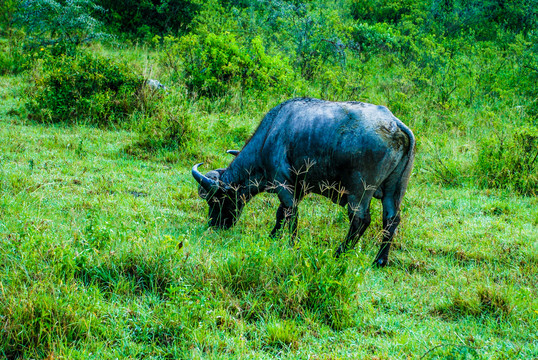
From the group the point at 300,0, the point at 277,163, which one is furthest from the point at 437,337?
the point at 300,0

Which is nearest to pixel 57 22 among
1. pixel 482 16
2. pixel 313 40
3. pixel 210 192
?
pixel 313 40

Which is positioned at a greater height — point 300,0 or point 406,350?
point 300,0

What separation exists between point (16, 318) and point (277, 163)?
2.98 meters

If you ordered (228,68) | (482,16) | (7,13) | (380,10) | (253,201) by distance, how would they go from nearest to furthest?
1. (253,201)
2. (228,68)
3. (7,13)
4. (482,16)
5. (380,10)

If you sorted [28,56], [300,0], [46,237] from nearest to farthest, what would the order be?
[46,237], [28,56], [300,0]

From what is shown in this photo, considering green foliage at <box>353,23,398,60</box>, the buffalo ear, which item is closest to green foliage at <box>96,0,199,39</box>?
green foliage at <box>353,23,398,60</box>

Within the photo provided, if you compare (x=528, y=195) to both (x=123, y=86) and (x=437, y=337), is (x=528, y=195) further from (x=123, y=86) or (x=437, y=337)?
(x=123, y=86)

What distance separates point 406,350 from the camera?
3.21 metres

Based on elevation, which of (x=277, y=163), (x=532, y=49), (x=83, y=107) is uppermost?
(x=532, y=49)

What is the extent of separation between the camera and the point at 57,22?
1202 centimetres

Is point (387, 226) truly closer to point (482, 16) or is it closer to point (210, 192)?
point (210, 192)

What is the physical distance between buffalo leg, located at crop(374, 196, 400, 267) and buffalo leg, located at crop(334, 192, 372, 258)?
0.24 metres

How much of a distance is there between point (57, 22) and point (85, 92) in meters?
3.95

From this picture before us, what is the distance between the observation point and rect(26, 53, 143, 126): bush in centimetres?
904
